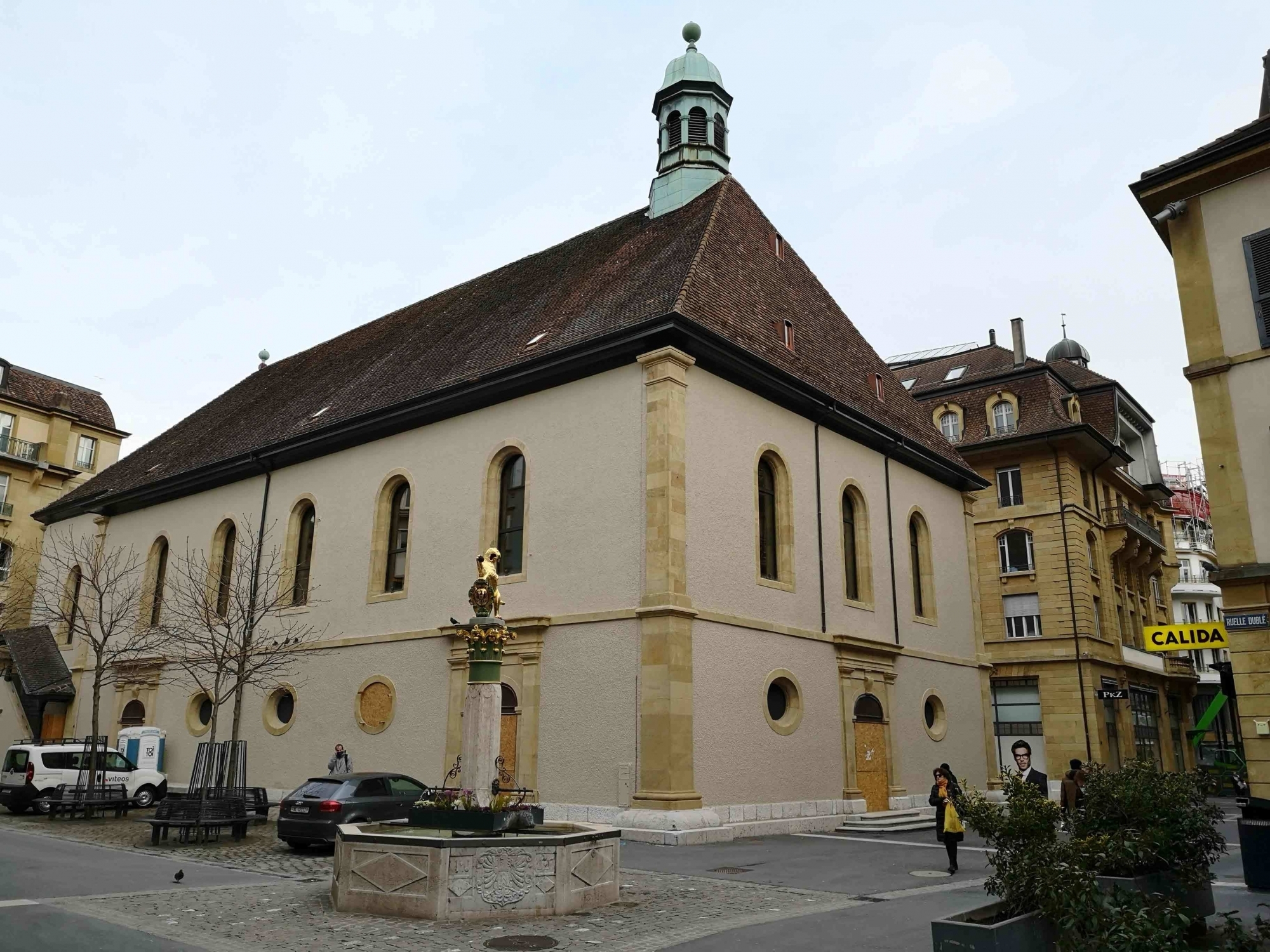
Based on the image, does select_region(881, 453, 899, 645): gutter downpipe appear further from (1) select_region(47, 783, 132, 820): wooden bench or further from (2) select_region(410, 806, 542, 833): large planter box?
(1) select_region(47, 783, 132, 820): wooden bench

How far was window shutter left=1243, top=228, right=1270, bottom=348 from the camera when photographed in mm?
14062

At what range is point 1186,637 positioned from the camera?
773 inches

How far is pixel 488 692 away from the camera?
11.1 m

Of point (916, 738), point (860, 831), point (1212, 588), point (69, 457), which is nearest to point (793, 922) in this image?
point (860, 831)

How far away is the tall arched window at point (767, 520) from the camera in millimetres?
20266

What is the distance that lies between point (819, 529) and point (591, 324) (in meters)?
6.56

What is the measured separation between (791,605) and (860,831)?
4497mm

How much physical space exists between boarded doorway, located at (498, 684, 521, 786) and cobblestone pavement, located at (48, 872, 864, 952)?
717cm

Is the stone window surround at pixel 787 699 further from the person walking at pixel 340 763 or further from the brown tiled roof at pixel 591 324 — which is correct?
the person walking at pixel 340 763

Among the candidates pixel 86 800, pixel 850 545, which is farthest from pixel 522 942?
pixel 850 545

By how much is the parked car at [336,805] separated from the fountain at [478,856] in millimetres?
4325

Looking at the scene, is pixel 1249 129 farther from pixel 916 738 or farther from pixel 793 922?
pixel 916 738

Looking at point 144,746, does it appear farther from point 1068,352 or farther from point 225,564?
point 1068,352

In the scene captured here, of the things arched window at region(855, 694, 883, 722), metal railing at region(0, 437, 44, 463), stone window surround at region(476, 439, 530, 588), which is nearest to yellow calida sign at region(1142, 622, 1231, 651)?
arched window at region(855, 694, 883, 722)
